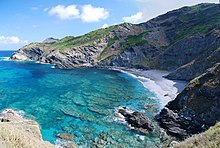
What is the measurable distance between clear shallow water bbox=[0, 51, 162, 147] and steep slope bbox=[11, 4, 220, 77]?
36.2 m

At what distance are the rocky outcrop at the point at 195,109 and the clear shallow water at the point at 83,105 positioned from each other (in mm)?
4184

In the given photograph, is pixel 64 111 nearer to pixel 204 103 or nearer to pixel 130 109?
pixel 130 109

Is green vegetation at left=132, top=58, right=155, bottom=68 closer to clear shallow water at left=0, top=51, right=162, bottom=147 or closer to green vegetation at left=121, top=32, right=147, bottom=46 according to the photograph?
green vegetation at left=121, top=32, right=147, bottom=46

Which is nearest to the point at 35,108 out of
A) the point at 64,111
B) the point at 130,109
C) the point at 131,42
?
the point at 64,111

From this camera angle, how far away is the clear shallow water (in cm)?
3648

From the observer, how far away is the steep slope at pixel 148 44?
107688mm

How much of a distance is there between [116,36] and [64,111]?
119533 mm

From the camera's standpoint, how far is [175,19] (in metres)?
159

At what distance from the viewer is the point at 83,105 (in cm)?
5300

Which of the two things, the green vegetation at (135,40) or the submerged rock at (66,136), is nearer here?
the submerged rock at (66,136)

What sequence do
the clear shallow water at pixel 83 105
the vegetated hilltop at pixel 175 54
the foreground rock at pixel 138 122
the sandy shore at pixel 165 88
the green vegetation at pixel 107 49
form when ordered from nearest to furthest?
the clear shallow water at pixel 83 105 < the foreground rock at pixel 138 122 < the vegetated hilltop at pixel 175 54 < the sandy shore at pixel 165 88 < the green vegetation at pixel 107 49

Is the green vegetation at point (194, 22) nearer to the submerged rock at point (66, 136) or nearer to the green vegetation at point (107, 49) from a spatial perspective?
the green vegetation at point (107, 49)

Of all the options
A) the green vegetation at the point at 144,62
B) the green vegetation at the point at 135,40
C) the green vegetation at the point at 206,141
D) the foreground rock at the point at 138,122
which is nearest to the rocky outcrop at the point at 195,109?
the foreground rock at the point at 138,122

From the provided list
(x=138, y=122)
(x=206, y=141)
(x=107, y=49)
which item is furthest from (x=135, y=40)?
(x=206, y=141)
